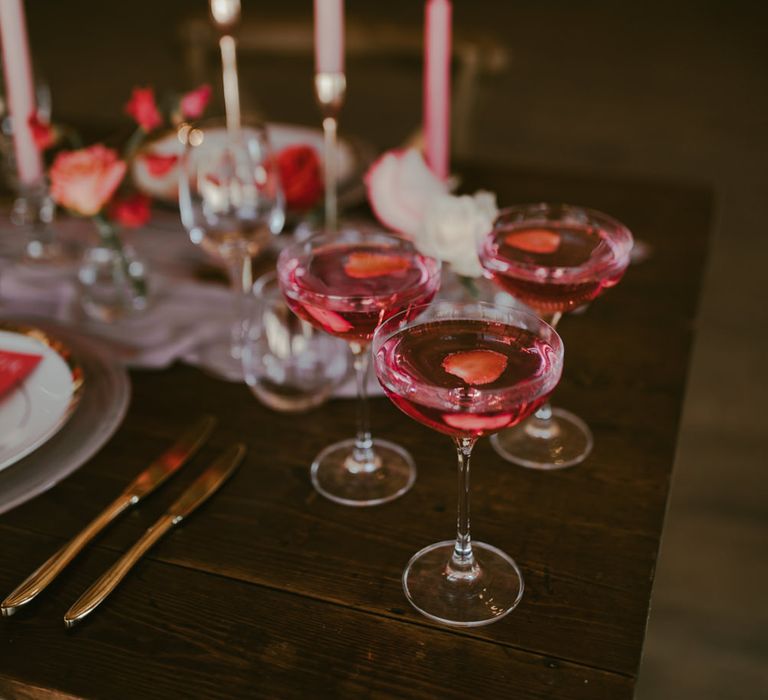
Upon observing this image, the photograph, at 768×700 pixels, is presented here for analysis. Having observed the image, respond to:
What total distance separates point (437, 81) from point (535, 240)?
22 centimetres

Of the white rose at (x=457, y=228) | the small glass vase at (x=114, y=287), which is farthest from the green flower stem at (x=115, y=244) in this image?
the white rose at (x=457, y=228)

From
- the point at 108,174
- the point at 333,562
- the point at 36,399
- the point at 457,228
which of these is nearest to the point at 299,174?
the point at 108,174

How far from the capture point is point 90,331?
117 centimetres

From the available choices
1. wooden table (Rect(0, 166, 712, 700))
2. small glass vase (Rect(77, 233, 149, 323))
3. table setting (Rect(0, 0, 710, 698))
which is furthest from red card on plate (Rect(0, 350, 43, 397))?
small glass vase (Rect(77, 233, 149, 323))

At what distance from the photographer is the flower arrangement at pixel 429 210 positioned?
94 centimetres

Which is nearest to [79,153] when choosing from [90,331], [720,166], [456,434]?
[90,331]

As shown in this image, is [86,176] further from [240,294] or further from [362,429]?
[362,429]

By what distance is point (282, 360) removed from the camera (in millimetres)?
1049

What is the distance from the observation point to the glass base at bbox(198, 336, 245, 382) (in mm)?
1078

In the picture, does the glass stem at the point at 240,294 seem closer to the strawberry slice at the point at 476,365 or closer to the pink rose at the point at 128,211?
the pink rose at the point at 128,211

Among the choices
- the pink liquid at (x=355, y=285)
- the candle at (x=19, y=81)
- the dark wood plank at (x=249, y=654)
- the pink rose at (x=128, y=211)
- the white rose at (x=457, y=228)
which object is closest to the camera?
the dark wood plank at (x=249, y=654)

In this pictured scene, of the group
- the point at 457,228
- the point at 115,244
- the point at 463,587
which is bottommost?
the point at 463,587

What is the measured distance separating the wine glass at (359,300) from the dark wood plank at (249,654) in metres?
0.16

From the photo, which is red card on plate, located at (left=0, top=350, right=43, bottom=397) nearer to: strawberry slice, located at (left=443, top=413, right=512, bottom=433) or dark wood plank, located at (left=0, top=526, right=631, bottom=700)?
dark wood plank, located at (left=0, top=526, right=631, bottom=700)
